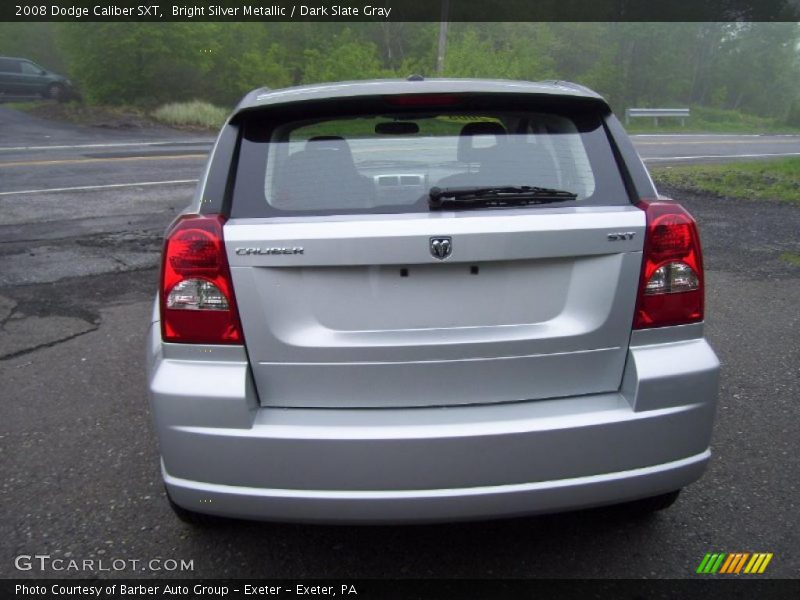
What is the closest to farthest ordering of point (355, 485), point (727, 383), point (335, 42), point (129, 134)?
point (355, 485) → point (727, 383) → point (129, 134) → point (335, 42)

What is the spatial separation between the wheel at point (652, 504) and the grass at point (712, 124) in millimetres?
31012

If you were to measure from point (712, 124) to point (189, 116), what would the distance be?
29967 mm

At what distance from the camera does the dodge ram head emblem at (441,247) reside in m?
2.27

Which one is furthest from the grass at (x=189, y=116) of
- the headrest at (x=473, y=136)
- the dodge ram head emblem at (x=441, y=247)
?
the dodge ram head emblem at (x=441, y=247)

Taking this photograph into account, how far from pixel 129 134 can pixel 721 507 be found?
870 inches

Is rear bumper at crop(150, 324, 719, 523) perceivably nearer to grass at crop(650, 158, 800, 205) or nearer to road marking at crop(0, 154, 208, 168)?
grass at crop(650, 158, 800, 205)

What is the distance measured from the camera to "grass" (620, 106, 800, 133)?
3534 cm

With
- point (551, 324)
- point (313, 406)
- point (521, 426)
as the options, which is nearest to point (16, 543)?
point (313, 406)

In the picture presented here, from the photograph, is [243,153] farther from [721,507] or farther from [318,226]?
[721,507]

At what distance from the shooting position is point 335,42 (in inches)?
1414

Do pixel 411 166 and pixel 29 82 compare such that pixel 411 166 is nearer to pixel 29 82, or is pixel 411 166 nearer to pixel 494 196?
pixel 494 196

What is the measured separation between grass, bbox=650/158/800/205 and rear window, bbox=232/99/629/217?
30.5ft

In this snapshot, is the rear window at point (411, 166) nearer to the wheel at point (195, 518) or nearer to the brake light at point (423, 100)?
the brake light at point (423, 100)

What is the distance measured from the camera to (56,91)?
28656 mm
